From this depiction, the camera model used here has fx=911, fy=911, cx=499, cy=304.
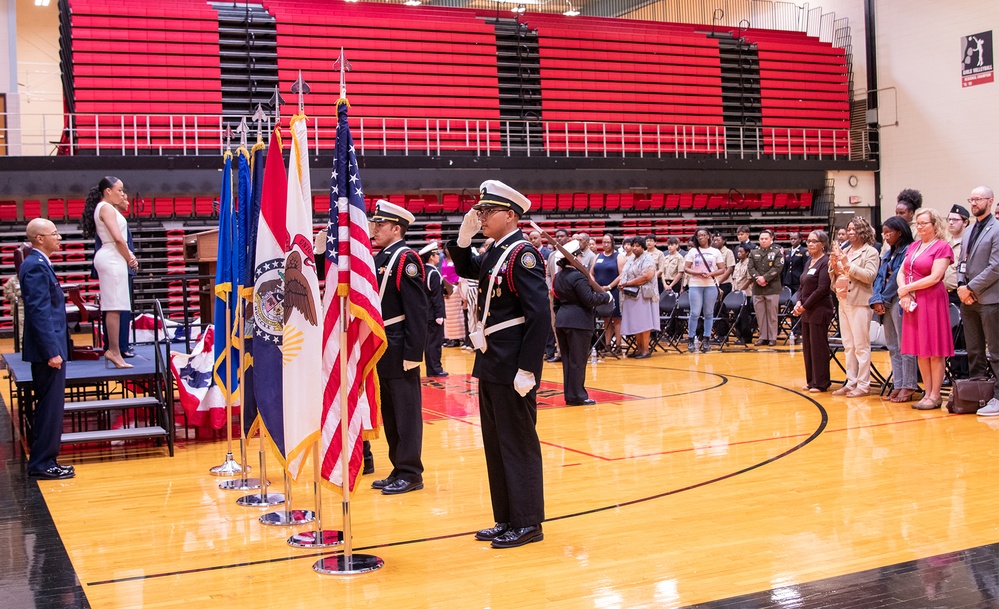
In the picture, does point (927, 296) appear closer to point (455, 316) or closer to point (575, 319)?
point (575, 319)

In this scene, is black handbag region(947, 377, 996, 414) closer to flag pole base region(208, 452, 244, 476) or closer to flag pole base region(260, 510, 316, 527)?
flag pole base region(260, 510, 316, 527)

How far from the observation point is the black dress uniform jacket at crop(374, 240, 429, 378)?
5.43 metres

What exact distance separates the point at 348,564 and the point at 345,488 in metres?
0.32

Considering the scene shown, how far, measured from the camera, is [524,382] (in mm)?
4113

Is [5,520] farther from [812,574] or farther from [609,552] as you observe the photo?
[812,574]

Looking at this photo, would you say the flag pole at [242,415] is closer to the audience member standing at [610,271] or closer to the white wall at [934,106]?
the audience member standing at [610,271]

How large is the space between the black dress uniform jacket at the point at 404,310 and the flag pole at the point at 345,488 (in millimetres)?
1270

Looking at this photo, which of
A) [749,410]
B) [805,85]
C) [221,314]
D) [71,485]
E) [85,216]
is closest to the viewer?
[71,485]

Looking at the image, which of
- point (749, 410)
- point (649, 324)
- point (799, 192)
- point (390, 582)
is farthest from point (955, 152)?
point (390, 582)

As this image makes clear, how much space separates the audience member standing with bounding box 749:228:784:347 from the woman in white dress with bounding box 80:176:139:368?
28.1 ft

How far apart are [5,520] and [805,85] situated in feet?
72.4

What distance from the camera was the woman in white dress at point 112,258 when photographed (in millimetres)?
6797

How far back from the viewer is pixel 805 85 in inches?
909

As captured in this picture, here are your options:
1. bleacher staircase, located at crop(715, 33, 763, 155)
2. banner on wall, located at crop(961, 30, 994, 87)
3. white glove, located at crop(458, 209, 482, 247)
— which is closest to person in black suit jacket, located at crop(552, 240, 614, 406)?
white glove, located at crop(458, 209, 482, 247)
